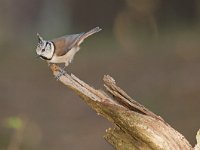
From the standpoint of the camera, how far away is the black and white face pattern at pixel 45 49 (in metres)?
4.41

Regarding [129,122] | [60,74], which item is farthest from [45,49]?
[129,122]

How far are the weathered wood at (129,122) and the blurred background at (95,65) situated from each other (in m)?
1.94

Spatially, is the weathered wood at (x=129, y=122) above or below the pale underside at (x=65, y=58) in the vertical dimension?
below

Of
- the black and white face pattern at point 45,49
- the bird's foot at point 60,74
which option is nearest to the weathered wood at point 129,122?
the bird's foot at point 60,74

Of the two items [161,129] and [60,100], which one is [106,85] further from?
[60,100]

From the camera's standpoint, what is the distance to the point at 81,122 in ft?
28.3

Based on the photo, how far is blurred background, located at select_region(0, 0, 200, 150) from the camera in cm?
805

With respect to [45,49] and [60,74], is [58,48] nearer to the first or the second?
[45,49]

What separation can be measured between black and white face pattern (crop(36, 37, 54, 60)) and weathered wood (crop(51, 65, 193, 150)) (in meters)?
Result: 0.53

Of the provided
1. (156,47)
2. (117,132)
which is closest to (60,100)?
(156,47)

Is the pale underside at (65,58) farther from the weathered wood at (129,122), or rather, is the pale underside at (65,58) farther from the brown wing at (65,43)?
the weathered wood at (129,122)

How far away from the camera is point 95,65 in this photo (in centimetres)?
1017

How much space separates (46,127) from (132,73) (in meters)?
2.04

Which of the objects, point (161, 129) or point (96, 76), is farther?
point (96, 76)
